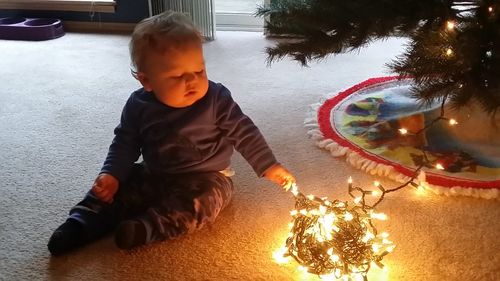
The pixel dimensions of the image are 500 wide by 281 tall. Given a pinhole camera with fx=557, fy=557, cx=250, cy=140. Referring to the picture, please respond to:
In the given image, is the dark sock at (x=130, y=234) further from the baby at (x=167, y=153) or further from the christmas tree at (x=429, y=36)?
the christmas tree at (x=429, y=36)

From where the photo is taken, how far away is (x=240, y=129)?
3.76ft

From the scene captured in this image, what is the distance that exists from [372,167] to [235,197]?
1.10 ft

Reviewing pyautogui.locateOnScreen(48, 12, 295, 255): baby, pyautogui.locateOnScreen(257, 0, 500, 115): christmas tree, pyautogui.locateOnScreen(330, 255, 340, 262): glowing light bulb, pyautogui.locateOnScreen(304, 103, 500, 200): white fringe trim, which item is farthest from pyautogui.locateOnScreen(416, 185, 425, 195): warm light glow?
pyautogui.locateOnScreen(330, 255, 340, 262): glowing light bulb

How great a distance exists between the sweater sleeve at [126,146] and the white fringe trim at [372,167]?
0.49 metres

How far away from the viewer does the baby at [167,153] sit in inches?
41.1

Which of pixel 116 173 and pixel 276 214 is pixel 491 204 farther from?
pixel 116 173

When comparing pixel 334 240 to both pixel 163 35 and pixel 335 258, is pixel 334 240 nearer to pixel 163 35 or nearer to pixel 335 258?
pixel 335 258

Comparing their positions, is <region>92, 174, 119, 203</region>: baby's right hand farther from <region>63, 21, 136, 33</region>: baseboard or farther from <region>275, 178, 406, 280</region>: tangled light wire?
<region>63, 21, 136, 33</region>: baseboard

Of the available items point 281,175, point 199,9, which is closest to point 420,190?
point 281,175

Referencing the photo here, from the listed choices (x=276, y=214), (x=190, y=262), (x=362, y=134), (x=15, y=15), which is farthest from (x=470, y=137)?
(x=15, y=15)

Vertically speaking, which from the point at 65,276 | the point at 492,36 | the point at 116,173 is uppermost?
the point at 492,36

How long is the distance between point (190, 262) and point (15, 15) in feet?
7.24

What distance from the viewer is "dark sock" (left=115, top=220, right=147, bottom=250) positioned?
102cm

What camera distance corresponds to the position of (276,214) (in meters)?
1.15
